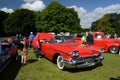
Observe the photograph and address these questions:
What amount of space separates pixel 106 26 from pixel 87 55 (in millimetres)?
84022

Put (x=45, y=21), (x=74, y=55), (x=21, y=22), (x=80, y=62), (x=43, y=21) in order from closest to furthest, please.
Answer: (x=74, y=55), (x=80, y=62), (x=45, y=21), (x=43, y=21), (x=21, y=22)

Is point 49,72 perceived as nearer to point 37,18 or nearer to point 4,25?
point 37,18

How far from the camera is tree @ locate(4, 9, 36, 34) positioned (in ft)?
225

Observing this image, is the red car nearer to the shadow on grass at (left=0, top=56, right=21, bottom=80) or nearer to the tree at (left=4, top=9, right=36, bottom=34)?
the shadow on grass at (left=0, top=56, right=21, bottom=80)

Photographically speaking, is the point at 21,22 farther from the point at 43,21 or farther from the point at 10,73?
the point at 10,73

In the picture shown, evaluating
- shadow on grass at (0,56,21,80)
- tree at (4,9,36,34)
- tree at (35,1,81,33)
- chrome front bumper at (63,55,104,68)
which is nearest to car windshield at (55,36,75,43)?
chrome front bumper at (63,55,104,68)

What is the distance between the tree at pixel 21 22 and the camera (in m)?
68.5

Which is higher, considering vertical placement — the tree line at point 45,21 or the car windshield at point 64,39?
the tree line at point 45,21

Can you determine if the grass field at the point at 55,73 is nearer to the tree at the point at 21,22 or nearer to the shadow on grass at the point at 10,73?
the shadow on grass at the point at 10,73

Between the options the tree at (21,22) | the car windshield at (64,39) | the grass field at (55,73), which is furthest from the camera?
the tree at (21,22)

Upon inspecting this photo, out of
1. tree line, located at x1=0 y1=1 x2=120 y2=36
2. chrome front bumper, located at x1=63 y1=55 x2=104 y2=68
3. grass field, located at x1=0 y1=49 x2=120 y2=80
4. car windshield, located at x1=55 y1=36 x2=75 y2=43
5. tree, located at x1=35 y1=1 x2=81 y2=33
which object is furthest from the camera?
tree line, located at x1=0 y1=1 x2=120 y2=36

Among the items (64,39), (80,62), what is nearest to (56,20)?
(64,39)

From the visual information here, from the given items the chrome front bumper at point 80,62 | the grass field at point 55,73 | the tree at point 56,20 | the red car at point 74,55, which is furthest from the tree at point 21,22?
the chrome front bumper at point 80,62

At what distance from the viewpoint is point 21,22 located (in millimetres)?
69312
